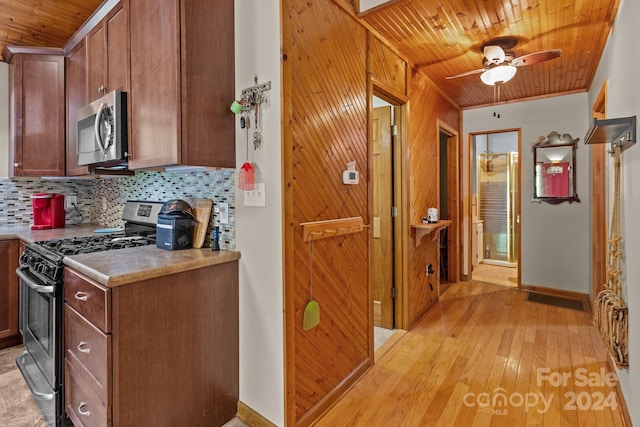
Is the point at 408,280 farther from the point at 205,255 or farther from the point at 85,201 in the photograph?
the point at 85,201

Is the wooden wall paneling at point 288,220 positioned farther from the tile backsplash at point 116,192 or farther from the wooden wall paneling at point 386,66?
the wooden wall paneling at point 386,66

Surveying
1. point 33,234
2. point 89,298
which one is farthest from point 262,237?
point 33,234

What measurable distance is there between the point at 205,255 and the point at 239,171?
19.8 inches

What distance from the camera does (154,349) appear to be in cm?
158

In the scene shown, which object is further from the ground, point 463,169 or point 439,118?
point 439,118

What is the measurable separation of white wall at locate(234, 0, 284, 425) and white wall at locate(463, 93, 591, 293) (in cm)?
397

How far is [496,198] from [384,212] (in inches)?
164

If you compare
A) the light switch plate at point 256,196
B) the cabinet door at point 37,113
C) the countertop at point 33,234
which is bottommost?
the countertop at point 33,234

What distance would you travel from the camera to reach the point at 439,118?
161 inches

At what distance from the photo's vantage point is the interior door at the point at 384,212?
10.4 ft

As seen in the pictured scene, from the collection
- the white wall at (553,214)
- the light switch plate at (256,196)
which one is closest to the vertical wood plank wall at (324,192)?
the light switch plate at (256,196)

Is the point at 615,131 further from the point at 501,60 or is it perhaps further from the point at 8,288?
the point at 8,288

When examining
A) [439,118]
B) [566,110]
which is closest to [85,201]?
[439,118]

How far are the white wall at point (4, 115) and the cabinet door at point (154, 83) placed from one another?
2.05m
